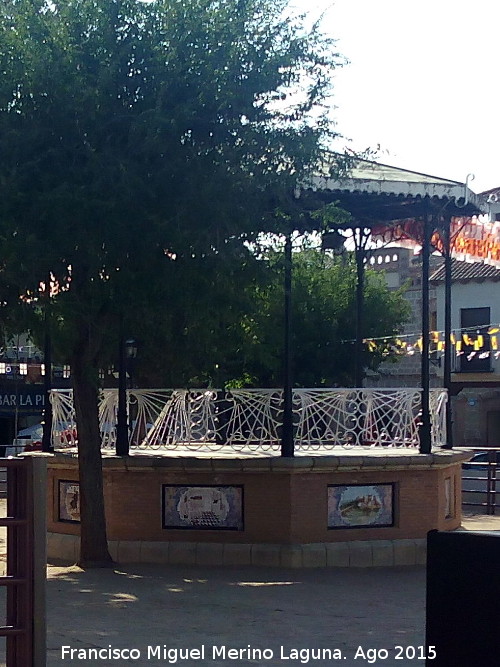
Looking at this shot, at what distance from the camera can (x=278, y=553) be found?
13438 mm

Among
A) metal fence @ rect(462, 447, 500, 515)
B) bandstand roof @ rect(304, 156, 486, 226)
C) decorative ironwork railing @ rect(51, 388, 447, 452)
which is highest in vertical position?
bandstand roof @ rect(304, 156, 486, 226)

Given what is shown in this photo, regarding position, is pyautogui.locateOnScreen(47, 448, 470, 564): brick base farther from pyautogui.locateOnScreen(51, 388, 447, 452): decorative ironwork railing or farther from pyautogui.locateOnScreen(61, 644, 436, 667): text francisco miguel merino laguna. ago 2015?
pyautogui.locateOnScreen(61, 644, 436, 667): text francisco miguel merino laguna. ago 2015

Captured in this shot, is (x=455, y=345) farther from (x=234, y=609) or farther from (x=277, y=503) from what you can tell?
(x=234, y=609)

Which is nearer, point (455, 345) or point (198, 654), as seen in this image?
point (198, 654)

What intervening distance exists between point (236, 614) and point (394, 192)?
6461 mm

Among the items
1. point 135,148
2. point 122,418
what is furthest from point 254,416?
point 135,148

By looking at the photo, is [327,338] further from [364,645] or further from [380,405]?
[364,645]

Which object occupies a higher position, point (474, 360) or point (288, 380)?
point (288, 380)

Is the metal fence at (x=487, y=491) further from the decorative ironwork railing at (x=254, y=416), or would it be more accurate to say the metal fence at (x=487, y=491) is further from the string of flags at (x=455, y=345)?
the string of flags at (x=455, y=345)

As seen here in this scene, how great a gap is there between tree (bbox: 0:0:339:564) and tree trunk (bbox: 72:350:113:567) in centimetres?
82

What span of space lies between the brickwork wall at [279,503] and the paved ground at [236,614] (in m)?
0.57

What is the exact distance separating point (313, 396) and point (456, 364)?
28531 mm

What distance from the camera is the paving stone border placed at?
13.5 meters

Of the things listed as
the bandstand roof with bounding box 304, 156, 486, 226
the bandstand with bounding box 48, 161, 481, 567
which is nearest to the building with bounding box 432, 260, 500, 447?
the bandstand roof with bounding box 304, 156, 486, 226
